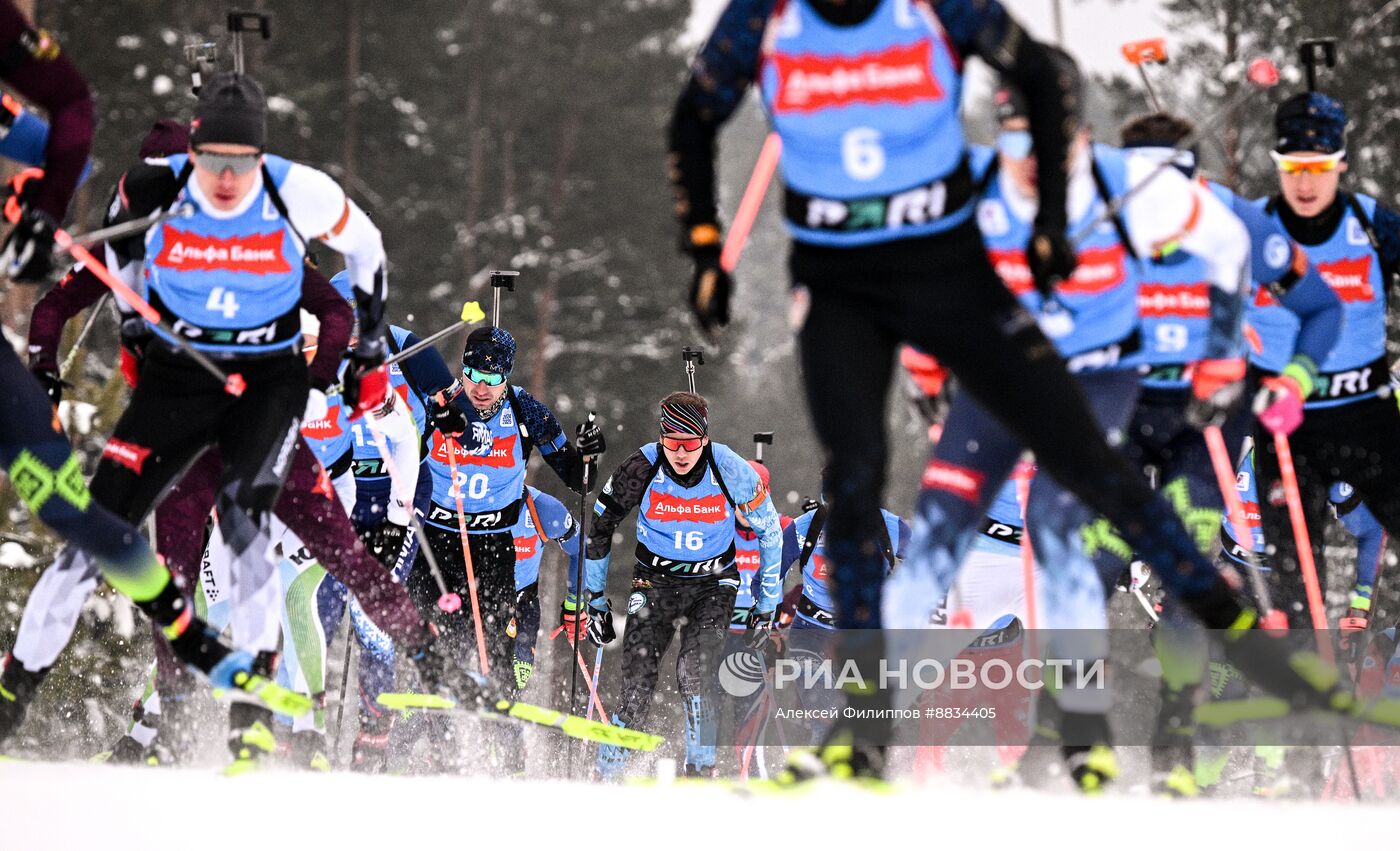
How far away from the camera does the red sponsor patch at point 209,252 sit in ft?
17.1

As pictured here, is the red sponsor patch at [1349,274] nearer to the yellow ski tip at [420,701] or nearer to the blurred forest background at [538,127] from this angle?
the yellow ski tip at [420,701]

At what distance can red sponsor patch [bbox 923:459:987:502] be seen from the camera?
436 centimetres

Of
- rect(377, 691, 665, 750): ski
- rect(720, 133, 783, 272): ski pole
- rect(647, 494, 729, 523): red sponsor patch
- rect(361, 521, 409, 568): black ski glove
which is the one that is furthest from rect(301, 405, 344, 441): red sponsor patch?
rect(720, 133, 783, 272): ski pole

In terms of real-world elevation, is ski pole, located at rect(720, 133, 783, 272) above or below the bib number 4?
above

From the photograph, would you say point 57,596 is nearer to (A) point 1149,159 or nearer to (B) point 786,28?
(B) point 786,28

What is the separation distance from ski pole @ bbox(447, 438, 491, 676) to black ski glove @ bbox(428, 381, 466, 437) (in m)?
0.65

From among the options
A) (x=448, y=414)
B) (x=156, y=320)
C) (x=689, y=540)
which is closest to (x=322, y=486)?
(x=156, y=320)

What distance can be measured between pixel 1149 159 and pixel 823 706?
599 centimetres

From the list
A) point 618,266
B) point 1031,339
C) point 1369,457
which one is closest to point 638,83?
point 618,266

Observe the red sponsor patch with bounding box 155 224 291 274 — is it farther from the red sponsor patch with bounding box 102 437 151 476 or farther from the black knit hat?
the red sponsor patch with bounding box 102 437 151 476

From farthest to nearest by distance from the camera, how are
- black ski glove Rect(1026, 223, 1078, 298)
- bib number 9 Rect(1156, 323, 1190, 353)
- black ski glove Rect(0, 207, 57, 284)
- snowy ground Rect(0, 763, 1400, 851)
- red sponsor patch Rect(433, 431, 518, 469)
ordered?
red sponsor patch Rect(433, 431, 518, 469)
bib number 9 Rect(1156, 323, 1190, 353)
black ski glove Rect(0, 207, 57, 284)
black ski glove Rect(1026, 223, 1078, 298)
snowy ground Rect(0, 763, 1400, 851)

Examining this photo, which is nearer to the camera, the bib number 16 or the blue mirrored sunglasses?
the blue mirrored sunglasses

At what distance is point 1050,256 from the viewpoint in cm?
395

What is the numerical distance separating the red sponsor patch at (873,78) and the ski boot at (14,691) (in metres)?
2.95
